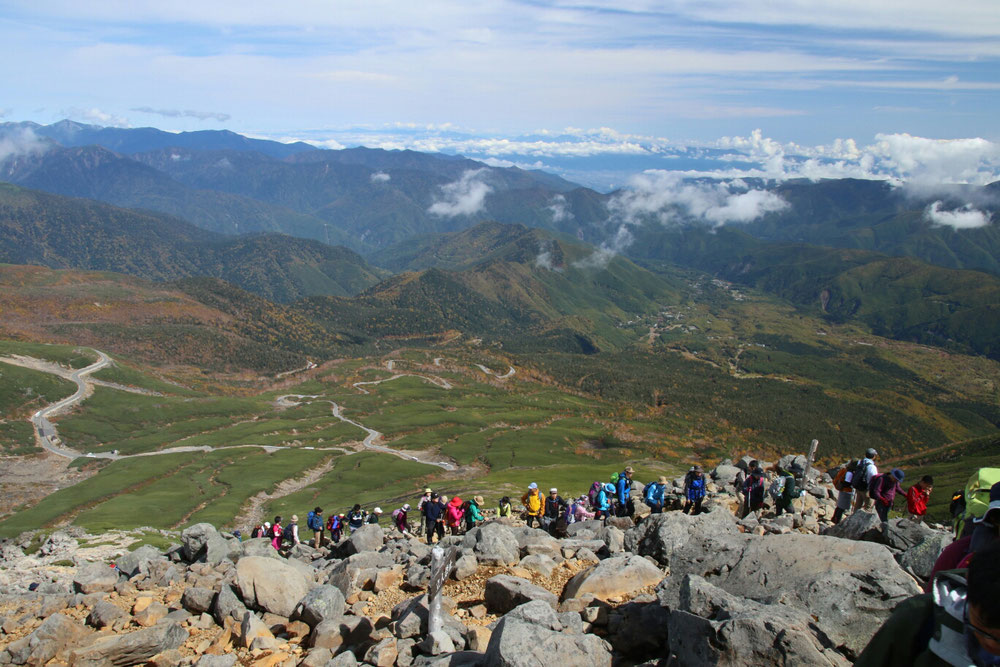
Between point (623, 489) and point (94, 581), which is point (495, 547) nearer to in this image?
point (623, 489)

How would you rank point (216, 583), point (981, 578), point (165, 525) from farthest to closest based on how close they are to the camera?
point (165, 525), point (216, 583), point (981, 578)

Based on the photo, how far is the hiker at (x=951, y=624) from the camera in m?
5.24

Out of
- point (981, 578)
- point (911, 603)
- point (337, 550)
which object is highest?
point (981, 578)

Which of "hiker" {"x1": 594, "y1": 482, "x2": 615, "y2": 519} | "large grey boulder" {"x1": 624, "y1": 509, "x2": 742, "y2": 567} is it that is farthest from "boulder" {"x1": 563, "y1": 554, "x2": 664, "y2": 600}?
"hiker" {"x1": 594, "y1": 482, "x2": 615, "y2": 519}

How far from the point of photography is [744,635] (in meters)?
10.5

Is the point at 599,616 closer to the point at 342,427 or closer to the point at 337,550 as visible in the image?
the point at 337,550

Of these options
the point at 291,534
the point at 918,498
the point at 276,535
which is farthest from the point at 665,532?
the point at 276,535

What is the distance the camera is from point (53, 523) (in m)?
83.1

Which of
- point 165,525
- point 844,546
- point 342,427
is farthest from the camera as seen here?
point 342,427

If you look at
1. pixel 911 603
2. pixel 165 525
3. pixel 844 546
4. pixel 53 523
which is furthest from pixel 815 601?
pixel 53 523

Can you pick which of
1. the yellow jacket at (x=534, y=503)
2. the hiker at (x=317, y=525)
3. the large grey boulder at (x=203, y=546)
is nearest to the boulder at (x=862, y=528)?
the yellow jacket at (x=534, y=503)

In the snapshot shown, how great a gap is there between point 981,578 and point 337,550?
34026 mm

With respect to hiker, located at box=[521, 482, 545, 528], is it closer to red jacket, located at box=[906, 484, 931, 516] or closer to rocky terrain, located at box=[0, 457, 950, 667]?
rocky terrain, located at box=[0, 457, 950, 667]

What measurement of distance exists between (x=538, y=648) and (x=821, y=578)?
22.7 feet
